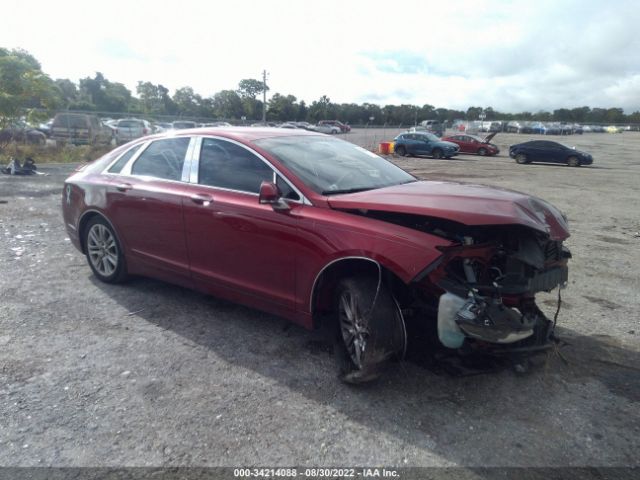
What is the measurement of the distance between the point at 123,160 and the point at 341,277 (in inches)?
115

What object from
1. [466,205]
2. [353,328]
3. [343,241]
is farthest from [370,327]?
[466,205]

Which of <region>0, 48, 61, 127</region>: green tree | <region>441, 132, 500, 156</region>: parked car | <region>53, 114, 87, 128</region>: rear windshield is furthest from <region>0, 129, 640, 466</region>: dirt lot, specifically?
<region>441, 132, 500, 156</region>: parked car

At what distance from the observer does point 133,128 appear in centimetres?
2653

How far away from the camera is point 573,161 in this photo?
945 inches

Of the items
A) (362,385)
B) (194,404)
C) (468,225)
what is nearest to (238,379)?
(194,404)

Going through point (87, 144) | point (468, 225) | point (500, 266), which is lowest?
point (87, 144)

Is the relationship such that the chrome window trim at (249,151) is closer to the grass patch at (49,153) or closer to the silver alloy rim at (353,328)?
the silver alloy rim at (353,328)

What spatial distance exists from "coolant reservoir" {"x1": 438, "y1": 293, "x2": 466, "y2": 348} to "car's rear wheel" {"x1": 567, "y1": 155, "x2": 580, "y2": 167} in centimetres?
2474

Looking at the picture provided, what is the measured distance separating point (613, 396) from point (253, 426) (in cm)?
235

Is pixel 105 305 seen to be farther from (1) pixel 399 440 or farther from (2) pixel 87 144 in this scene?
(2) pixel 87 144

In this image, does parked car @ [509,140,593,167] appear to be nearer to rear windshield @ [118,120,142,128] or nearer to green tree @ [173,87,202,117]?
rear windshield @ [118,120,142,128]

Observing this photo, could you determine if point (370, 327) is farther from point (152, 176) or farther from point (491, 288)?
point (152, 176)

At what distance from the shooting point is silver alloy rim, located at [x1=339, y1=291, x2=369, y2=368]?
3.09 metres

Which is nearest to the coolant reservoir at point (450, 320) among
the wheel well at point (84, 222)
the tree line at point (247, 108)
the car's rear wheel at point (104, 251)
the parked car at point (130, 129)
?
the car's rear wheel at point (104, 251)
